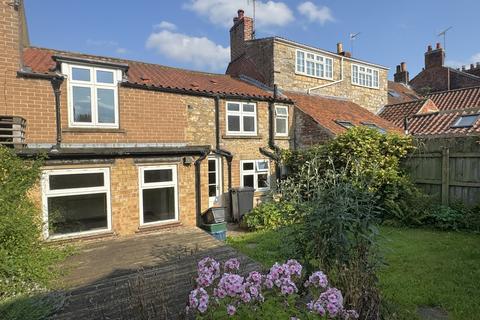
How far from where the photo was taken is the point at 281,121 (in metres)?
14.4

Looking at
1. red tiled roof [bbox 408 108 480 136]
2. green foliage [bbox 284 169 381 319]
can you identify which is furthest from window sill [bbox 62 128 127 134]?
red tiled roof [bbox 408 108 480 136]

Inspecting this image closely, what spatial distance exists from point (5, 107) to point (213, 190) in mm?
6981

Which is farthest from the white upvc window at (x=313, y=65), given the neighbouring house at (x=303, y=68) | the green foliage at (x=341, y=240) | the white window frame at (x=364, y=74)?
the green foliage at (x=341, y=240)

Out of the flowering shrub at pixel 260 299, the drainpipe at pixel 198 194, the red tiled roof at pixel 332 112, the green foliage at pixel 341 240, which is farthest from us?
the red tiled roof at pixel 332 112

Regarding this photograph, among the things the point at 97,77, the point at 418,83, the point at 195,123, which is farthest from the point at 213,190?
the point at 418,83

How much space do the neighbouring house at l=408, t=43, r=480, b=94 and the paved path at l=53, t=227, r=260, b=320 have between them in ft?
93.7

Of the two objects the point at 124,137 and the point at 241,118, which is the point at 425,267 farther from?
the point at 124,137

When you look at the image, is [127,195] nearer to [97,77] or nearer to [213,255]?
[213,255]

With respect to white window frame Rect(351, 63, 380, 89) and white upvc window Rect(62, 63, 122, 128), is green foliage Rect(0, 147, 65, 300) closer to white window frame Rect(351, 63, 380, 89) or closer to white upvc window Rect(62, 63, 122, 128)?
white upvc window Rect(62, 63, 122, 128)

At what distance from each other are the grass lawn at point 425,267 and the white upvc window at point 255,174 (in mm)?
3861

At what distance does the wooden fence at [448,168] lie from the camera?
30.3ft

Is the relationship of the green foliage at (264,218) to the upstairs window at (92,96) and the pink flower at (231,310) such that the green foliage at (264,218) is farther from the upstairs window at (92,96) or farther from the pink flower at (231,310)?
the pink flower at (231,310)

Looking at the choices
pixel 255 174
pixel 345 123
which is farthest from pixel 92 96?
pixel 345 123

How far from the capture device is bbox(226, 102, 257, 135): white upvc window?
12.8 m
